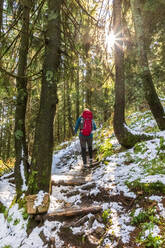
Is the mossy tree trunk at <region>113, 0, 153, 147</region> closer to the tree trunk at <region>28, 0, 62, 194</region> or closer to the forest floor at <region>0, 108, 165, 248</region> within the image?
the forest floor at <region>0, 108, 165, 248</region>

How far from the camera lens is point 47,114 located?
366 cm

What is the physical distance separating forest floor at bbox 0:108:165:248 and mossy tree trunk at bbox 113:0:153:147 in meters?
1.03

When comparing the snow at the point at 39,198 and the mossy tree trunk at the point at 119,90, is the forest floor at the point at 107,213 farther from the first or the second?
the mossy tree trunk at the point at 119,90

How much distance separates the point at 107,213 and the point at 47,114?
2.31 m

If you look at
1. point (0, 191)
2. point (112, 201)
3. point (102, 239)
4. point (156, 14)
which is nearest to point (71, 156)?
point (0, 191)

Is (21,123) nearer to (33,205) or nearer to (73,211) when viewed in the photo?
(33,205)

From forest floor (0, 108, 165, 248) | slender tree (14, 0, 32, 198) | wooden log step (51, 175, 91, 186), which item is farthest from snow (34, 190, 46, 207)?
wooden log step (51, 175, 91, 186)

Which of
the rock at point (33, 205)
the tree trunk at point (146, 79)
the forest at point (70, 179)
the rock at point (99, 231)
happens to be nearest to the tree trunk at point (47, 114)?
the forest at point (70, 179)

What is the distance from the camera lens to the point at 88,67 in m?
5.64

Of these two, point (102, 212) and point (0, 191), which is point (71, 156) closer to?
point (0, 191)

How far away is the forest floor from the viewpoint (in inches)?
98.9

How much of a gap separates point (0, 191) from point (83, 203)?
2.32 metres

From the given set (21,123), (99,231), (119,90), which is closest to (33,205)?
(99,231)

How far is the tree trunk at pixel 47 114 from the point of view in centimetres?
347
